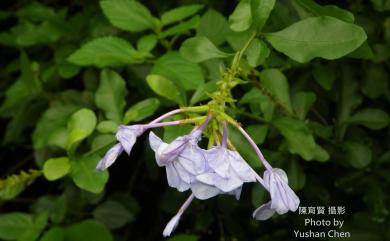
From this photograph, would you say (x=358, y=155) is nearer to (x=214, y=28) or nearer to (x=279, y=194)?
(x=214, y=28)

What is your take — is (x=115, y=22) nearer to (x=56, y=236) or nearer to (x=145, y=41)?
(x=145, y=41)

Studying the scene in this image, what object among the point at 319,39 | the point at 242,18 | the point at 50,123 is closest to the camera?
the point at 319,39

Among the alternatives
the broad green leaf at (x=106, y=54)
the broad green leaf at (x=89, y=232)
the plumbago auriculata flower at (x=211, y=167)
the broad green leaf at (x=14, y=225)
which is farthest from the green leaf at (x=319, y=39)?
the broad green leaf at (x=14, y=225)

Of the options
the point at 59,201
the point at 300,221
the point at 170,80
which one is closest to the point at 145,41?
the point at 170,80

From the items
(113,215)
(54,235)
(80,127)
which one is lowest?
(113,215)

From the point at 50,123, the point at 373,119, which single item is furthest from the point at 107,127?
the point at 373,119

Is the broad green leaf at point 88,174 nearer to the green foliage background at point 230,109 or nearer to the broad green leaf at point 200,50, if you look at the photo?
the green foliage background at point 230,109

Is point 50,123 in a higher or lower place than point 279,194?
lower
